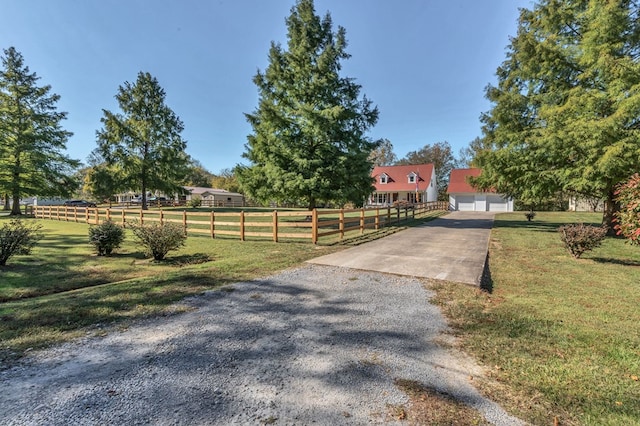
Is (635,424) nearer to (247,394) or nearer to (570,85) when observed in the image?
(247,394)

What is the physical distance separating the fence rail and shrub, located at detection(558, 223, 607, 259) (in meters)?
6.68

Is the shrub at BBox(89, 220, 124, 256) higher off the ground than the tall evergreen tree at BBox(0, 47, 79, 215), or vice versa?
the tall evergreen tree at BBox(0, 47, 79, 215)

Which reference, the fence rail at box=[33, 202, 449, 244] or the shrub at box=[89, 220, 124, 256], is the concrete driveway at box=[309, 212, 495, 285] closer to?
the fence rail at box=[33, 202, 449, 244]

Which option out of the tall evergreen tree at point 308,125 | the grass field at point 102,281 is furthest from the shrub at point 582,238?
the tall evergreen tree at point 308,125

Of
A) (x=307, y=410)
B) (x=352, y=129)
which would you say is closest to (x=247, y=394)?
(x=307, y=410)

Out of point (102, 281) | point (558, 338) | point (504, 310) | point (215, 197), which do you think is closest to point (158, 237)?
point (102, 281)

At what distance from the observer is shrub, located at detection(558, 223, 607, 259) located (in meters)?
7.68

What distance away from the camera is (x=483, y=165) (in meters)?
14.5

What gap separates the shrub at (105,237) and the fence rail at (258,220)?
1.52 feet

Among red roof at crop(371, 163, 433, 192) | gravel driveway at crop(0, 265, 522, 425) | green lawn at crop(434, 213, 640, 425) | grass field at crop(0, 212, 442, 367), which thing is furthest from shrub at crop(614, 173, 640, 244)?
red roof at crop(371, 163, 433, 192)

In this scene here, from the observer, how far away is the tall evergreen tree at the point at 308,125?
14.5 meters

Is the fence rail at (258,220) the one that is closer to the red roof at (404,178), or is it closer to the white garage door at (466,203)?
the white garage door at (466,203)

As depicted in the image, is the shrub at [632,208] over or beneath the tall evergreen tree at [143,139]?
beneath

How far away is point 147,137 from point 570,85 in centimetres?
3477
